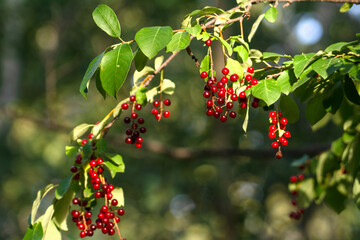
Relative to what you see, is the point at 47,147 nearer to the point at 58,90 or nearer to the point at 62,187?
the point at 58,90

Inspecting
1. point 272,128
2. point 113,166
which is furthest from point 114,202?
point 272,128

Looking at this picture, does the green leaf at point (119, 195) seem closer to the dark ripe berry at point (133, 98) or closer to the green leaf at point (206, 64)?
the dark ripe berry at point (133, 98)

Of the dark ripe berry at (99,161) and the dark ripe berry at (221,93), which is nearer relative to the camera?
the dark ripe berry at (221,93)

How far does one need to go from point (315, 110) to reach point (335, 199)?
2.51 feet

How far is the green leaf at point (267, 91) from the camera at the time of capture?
1188 millimetres

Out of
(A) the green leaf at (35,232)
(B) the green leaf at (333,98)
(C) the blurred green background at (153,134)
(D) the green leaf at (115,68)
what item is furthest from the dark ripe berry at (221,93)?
(C) the blurred green background at (153,134)

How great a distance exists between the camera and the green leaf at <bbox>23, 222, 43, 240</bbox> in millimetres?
1452

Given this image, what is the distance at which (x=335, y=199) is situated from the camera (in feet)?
6.80

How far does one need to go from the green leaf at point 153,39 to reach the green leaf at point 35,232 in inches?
28.8

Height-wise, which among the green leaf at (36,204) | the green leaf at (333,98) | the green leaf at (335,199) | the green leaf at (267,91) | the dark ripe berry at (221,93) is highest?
the green leaf at (267,91)

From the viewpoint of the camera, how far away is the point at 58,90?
24.9 ft

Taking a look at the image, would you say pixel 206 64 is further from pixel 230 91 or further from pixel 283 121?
pixel 283 121

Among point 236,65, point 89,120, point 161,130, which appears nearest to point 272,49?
point 161,130

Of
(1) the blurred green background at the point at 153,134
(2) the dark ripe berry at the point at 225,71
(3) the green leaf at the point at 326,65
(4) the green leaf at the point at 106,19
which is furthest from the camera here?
(1) the blurred green background at the point at 153,134
